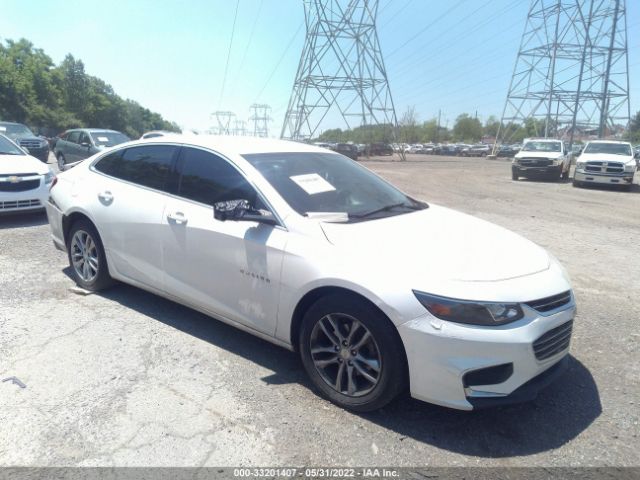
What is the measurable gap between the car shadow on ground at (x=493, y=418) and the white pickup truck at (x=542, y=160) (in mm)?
18371

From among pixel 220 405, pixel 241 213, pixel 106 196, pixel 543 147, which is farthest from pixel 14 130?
pixel 543 147

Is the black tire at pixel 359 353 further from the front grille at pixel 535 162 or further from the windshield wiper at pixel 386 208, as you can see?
the front grille at pixel 535 162

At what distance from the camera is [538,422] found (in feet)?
9.75

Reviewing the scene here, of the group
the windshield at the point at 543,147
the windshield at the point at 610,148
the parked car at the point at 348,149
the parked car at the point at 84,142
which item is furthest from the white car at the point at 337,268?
the parked car at the point at 348,149

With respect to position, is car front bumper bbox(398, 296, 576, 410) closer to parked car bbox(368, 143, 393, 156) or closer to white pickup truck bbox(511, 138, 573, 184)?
white pickup truck bbox(511, 138, 573, 184)

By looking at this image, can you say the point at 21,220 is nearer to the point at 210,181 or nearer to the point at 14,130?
the point at 210,181

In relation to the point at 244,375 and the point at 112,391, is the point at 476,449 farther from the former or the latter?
the point at 112,391

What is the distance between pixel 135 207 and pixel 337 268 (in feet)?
7.15

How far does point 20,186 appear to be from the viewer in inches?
316

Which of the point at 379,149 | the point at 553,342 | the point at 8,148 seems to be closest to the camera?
the point at 553,342

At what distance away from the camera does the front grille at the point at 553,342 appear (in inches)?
108

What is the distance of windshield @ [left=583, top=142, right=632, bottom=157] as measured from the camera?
1806 cm

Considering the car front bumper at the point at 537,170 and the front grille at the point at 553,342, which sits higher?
the front grille at the point at 553,342

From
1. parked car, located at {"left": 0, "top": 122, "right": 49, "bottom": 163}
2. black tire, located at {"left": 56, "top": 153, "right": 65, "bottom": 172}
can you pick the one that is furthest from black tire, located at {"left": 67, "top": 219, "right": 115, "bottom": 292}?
black tire, located at {"left": 56, "top": 153, "right": 65, "bottom": 172}
